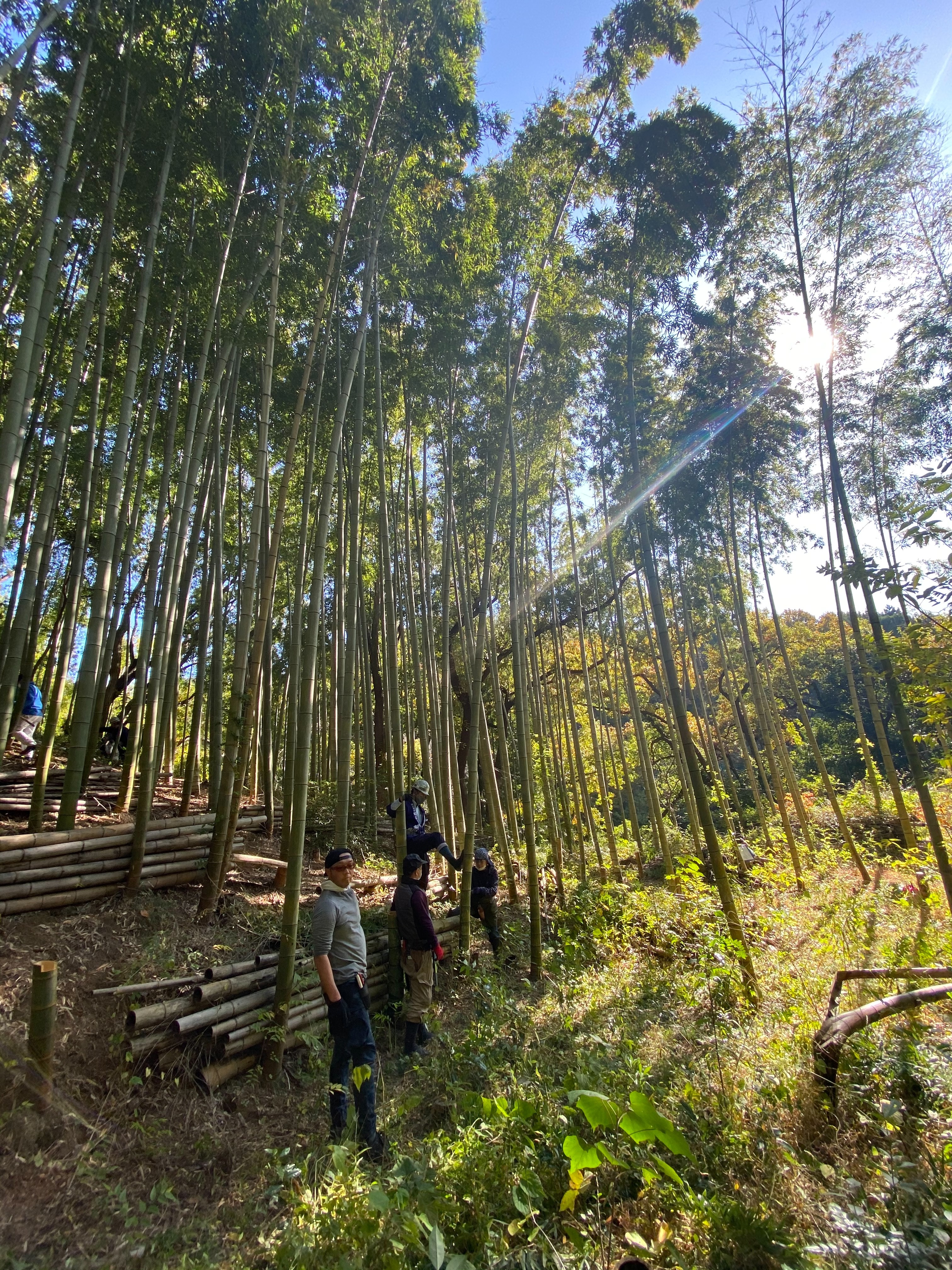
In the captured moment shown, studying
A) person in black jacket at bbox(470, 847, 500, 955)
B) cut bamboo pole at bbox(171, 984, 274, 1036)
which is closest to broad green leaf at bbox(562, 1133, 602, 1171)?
cut bamboo pole at bbox(171, 984, 274, 1036)

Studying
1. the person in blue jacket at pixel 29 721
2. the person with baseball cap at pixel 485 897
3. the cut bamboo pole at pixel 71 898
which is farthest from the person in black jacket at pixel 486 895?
the person in blue jacket at pixel 29 721

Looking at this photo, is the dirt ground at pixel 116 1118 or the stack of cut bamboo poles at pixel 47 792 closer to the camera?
the dirt ground at pixel 116 1118

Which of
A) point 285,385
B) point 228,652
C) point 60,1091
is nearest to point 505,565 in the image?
point 285,385

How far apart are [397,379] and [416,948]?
16.6ft

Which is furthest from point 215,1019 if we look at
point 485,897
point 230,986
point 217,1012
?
point 485,897

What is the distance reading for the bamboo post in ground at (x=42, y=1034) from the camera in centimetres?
213

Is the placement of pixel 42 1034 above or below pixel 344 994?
above

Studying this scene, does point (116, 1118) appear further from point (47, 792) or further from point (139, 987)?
point (47, 792)

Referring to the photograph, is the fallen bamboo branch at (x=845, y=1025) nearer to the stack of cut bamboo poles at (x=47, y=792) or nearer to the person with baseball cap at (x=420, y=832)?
the person with baseball cap at (x=420, y=832)

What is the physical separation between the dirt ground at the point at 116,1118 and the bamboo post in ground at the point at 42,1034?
5 centimetres

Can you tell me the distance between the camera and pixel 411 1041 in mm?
3361

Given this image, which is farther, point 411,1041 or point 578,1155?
point 411,1041

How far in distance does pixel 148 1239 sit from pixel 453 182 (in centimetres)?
671

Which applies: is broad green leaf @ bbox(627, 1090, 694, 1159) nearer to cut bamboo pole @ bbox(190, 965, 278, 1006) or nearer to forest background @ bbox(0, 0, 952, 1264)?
forest background @ bbox(0, 0, 952, 1264)
